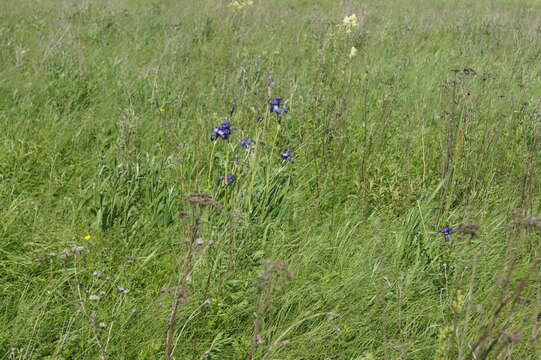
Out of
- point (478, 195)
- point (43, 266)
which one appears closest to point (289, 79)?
point (478, 195)

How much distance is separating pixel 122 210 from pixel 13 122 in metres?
1.25

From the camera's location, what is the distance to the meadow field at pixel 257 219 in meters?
1.61

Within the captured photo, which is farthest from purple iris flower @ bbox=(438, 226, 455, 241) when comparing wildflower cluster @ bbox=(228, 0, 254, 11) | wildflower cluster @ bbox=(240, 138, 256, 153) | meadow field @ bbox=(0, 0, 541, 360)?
wildflower cluster @ bbox=(228, 0, 254, 11)

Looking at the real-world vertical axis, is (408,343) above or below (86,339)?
above

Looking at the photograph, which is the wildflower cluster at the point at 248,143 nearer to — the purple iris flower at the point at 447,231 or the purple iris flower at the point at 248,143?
the purple iris flower at the point at 248,143

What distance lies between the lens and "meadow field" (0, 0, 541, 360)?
1.61m

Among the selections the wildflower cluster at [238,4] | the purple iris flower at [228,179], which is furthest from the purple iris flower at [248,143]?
the wildflower cluster at [238,4]

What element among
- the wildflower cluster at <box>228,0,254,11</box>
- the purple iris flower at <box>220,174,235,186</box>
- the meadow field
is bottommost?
the meadow field

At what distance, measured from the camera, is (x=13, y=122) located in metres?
2.96

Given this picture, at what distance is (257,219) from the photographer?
2.29 meters

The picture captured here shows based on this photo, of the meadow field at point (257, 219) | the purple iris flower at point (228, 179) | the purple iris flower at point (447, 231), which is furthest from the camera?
the purple iris flower at point (228, 179)

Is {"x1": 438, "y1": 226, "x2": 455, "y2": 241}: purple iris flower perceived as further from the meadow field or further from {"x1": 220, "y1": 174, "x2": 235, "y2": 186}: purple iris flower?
{"x1": 220, "y1": 174, "x2": 235, "y2": 186}: purple iris flower

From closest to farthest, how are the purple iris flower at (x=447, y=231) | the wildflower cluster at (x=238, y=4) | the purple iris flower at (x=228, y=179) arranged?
the purple iris flower at (x=447, y=231)
the purple iris flower at (x=228, y=179)
the wildflower cluster at (x=238, y=4)

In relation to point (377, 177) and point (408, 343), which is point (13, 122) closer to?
point (377, 177)
